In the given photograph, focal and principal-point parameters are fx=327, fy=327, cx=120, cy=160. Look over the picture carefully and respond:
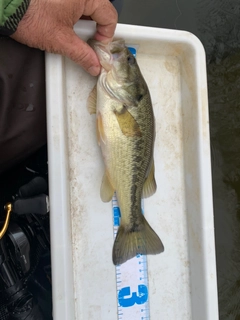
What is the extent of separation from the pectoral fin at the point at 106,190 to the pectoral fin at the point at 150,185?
167 mm

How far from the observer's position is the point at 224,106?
8.33 ft

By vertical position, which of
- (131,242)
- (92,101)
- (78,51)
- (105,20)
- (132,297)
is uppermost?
(105,20)

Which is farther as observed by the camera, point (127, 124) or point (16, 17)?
point (127, 124)

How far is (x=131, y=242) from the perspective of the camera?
1.45 meters

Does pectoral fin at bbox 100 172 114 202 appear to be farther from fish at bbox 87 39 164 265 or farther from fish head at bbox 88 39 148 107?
fish head at bbox 88 39 148 107

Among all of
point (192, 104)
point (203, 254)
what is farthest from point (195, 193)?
point (192, 104)

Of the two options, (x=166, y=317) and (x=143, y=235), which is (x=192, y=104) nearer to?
(x=143, y=235)

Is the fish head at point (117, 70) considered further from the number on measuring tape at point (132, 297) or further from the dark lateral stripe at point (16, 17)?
the number on measuring tape at point (132, 297)

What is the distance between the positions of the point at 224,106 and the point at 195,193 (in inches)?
48.0

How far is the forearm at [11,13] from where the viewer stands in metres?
1.12

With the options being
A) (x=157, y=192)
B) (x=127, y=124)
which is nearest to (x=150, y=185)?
(x=157, y=192)

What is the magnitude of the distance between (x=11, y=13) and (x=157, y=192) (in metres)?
0.98

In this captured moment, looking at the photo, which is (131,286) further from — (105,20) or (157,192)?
(105,20)

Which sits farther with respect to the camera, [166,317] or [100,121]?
[166,317]
